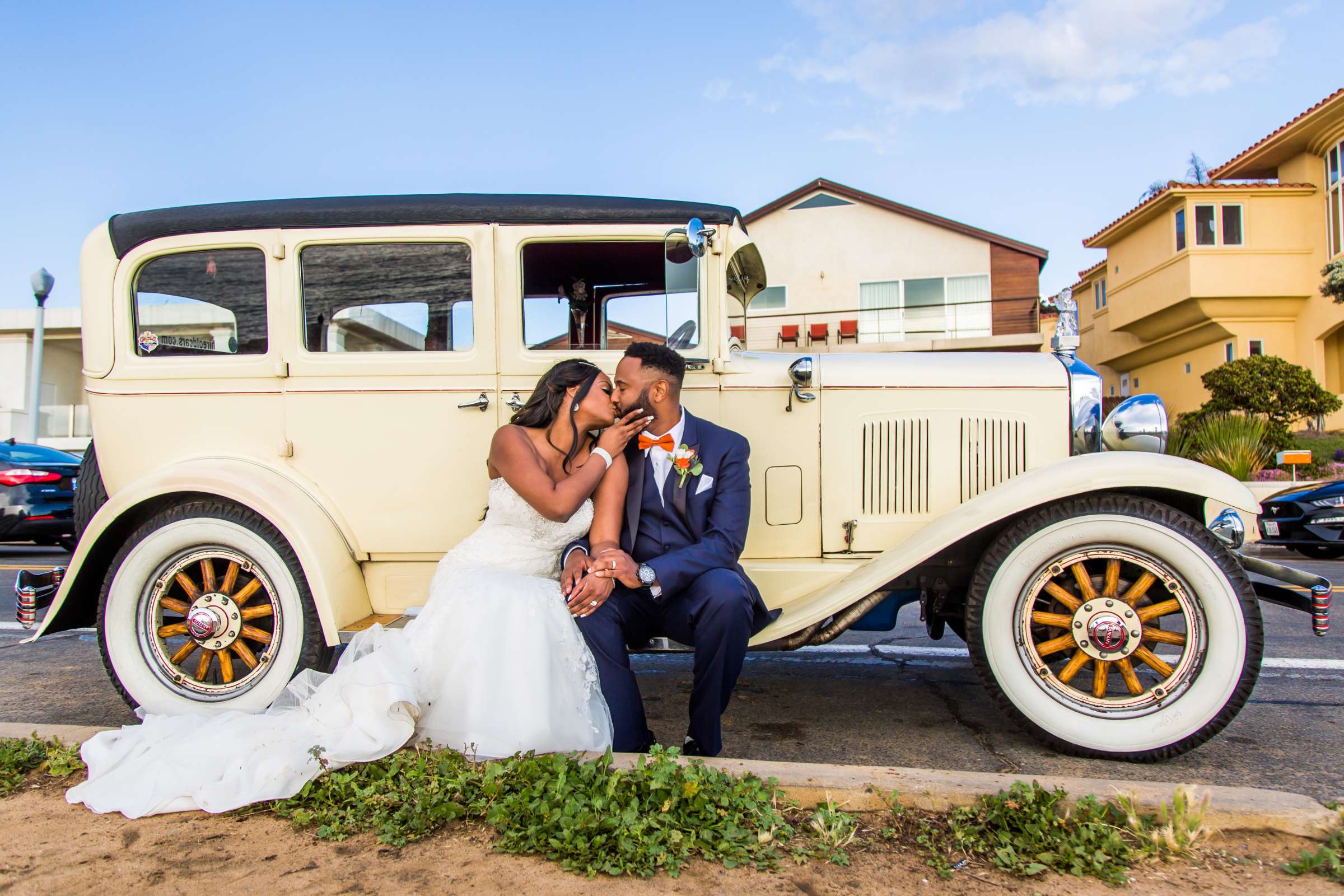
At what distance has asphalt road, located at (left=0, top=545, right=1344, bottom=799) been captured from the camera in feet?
9.88

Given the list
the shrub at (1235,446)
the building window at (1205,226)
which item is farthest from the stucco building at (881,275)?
the shrub at (1235,446)

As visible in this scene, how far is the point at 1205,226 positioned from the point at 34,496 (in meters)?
23.3

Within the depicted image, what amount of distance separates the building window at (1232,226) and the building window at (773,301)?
10.6 metres

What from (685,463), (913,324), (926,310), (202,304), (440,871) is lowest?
(440,871)

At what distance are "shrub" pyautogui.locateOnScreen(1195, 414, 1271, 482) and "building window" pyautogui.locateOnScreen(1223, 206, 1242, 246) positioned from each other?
865 centimetres

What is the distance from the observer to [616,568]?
3010 millimetres

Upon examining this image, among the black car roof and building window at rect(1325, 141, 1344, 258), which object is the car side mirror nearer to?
the black car roof

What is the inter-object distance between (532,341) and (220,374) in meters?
1.34

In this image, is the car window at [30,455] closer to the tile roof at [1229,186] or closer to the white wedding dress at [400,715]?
the white wedding dress at [400,715]

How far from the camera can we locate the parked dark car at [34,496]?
28.3ft

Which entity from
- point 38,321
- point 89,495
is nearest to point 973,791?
point 89,495

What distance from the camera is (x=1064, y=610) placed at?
10.5 ft

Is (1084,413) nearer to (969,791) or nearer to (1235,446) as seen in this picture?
(969,791)

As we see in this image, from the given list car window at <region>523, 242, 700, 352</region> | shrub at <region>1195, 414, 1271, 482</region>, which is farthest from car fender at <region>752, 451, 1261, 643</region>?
shrub at <region>1195, 414, 1271, 482</region>
